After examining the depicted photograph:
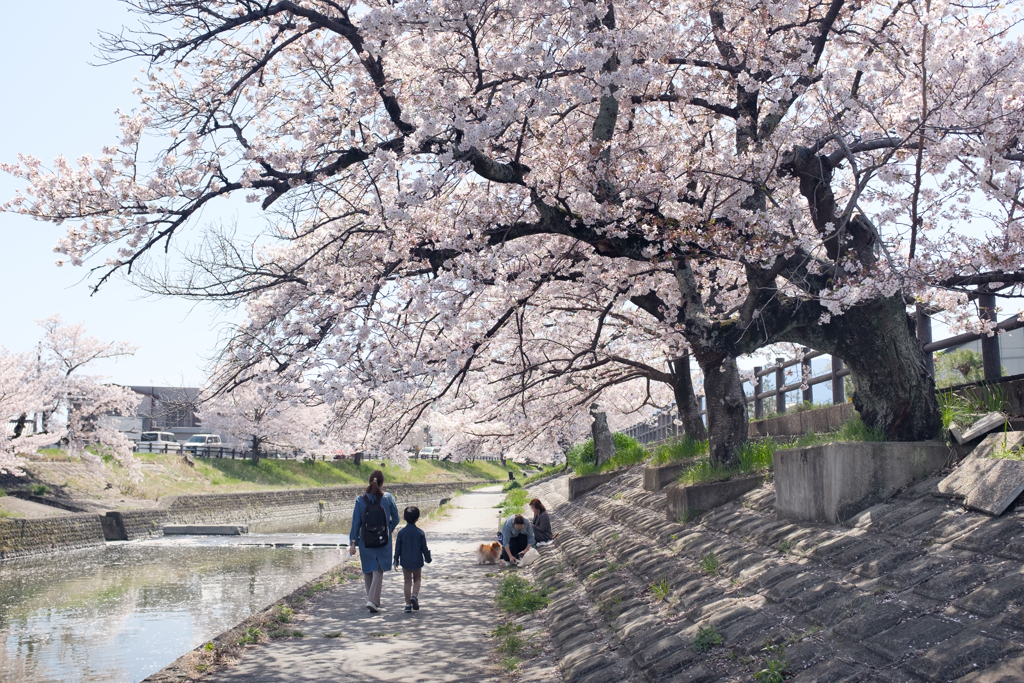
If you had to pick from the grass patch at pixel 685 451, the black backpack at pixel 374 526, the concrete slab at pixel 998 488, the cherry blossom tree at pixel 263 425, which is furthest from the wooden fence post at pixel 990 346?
the cherry blossom tree at pixel 263 425

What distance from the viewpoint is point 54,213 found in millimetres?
7848

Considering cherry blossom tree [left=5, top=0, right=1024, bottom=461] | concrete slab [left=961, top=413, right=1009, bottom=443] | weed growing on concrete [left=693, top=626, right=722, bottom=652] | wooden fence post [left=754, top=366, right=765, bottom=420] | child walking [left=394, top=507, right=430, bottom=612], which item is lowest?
child walking [left=394, top=507, right=430, bottom=612]

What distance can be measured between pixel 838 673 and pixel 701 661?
3.95 feet

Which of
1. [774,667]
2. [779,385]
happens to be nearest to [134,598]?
[779,385]

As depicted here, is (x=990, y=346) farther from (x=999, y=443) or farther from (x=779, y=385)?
(x=779, y=385)

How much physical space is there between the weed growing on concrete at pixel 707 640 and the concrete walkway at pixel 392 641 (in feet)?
7.54

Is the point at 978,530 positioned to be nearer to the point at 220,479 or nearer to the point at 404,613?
the point at 404,613

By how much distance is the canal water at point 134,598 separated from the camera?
36.5 feet

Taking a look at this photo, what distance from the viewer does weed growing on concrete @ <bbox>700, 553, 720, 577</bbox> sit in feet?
22.5

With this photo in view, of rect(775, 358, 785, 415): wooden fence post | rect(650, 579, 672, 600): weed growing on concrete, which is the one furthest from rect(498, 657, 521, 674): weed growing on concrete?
rect(775, 358, 785, 415): wooden fence post

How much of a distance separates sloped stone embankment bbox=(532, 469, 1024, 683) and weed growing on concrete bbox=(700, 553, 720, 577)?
0.01 m

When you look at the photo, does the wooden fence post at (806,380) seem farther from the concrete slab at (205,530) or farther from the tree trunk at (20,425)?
the tree trunk at (20,425)

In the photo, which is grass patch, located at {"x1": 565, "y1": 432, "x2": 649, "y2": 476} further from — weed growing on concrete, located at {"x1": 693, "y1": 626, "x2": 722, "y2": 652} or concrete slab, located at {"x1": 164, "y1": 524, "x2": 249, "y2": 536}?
weed growing on concrete, located at {"x1": 693, "y1": 626, "x2": 722, "y2": 652}

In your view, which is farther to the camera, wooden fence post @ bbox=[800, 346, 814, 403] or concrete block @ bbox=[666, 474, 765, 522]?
wooden fence post @ bbox=[800, 346, 814, 403]
